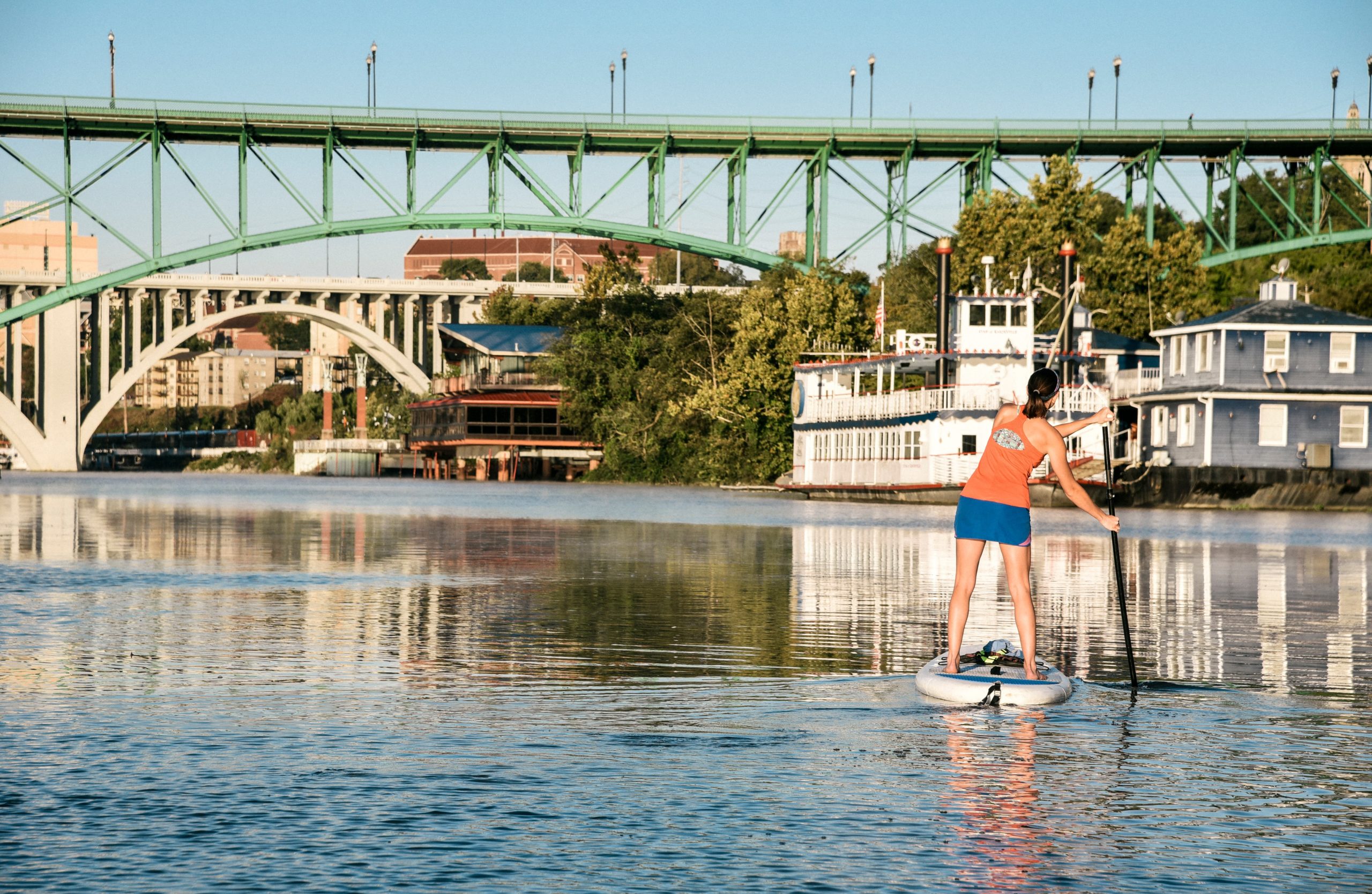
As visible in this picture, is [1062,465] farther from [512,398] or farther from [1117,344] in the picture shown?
[512,398]

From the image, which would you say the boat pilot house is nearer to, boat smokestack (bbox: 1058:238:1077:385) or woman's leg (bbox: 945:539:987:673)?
boat smokestack (bbox: 1058:238:1077:385)

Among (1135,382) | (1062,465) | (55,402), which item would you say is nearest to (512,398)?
(55,402)

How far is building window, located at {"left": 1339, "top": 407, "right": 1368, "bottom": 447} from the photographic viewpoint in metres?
66.6

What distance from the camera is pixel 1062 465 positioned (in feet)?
42.8

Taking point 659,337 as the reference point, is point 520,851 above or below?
below

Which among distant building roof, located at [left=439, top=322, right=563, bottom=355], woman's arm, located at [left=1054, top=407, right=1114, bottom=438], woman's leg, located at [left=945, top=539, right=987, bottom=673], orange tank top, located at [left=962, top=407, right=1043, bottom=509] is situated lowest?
woman's leg, located at [left=945, top=539, right=987, bottom=673]

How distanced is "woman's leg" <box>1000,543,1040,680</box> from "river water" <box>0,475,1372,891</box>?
0.42 meters

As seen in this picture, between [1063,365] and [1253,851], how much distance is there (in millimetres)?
62577

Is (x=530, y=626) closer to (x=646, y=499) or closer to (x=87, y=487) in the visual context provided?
(x=646, y=499)

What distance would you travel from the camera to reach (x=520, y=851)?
27.8 ft

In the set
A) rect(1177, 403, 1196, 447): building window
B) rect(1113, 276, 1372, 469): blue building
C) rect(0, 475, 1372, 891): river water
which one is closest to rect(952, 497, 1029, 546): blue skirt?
rect(0, 475, 1372, 891): river water

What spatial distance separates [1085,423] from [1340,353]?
58.0m

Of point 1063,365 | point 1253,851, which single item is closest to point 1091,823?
point 1253,851

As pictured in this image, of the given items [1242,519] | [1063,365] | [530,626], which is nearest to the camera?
[530,626]
